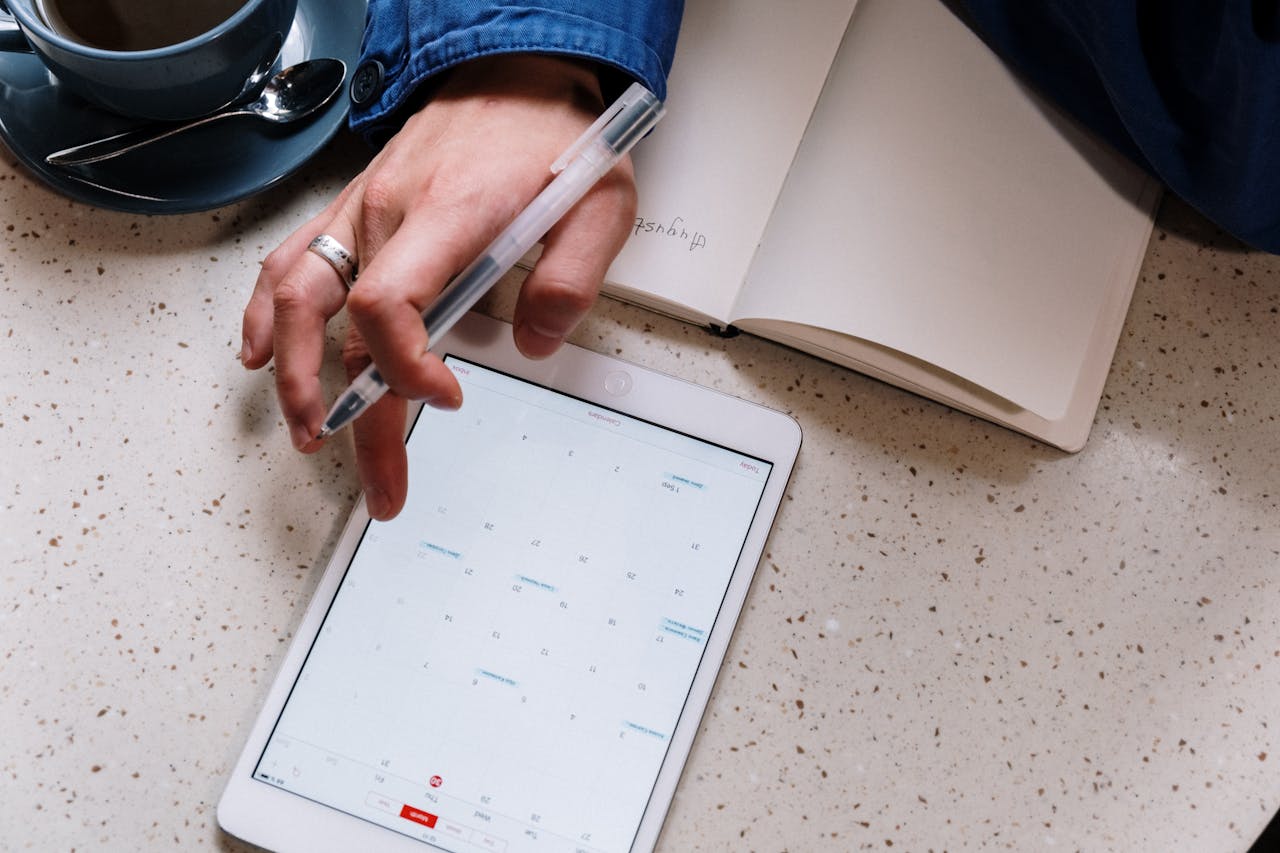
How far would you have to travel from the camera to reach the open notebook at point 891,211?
56cm

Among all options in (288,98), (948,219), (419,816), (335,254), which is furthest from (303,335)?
(948,219)

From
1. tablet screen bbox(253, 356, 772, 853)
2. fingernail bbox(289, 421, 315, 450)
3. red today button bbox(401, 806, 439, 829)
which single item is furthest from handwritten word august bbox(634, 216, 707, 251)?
red today button bbox(401, 806, 439, 829)

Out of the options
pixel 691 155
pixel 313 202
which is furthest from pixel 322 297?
pixel 691 155

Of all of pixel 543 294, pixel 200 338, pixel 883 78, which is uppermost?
pixel 883 78

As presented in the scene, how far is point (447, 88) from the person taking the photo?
0.53 m

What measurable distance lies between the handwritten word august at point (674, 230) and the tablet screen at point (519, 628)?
105 mm

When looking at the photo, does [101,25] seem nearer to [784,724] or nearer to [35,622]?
[35,622]

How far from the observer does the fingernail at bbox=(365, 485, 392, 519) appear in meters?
0.52

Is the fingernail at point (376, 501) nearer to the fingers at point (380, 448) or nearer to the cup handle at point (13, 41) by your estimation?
the fingers at point (380, 448)

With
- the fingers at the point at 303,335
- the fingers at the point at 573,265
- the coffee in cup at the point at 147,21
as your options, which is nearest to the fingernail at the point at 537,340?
the fingers at the point at 573,265

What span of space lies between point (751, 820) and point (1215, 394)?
0.36m

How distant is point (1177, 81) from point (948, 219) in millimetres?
128

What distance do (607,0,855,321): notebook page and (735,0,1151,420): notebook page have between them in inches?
0.6

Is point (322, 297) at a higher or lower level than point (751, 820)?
higher
